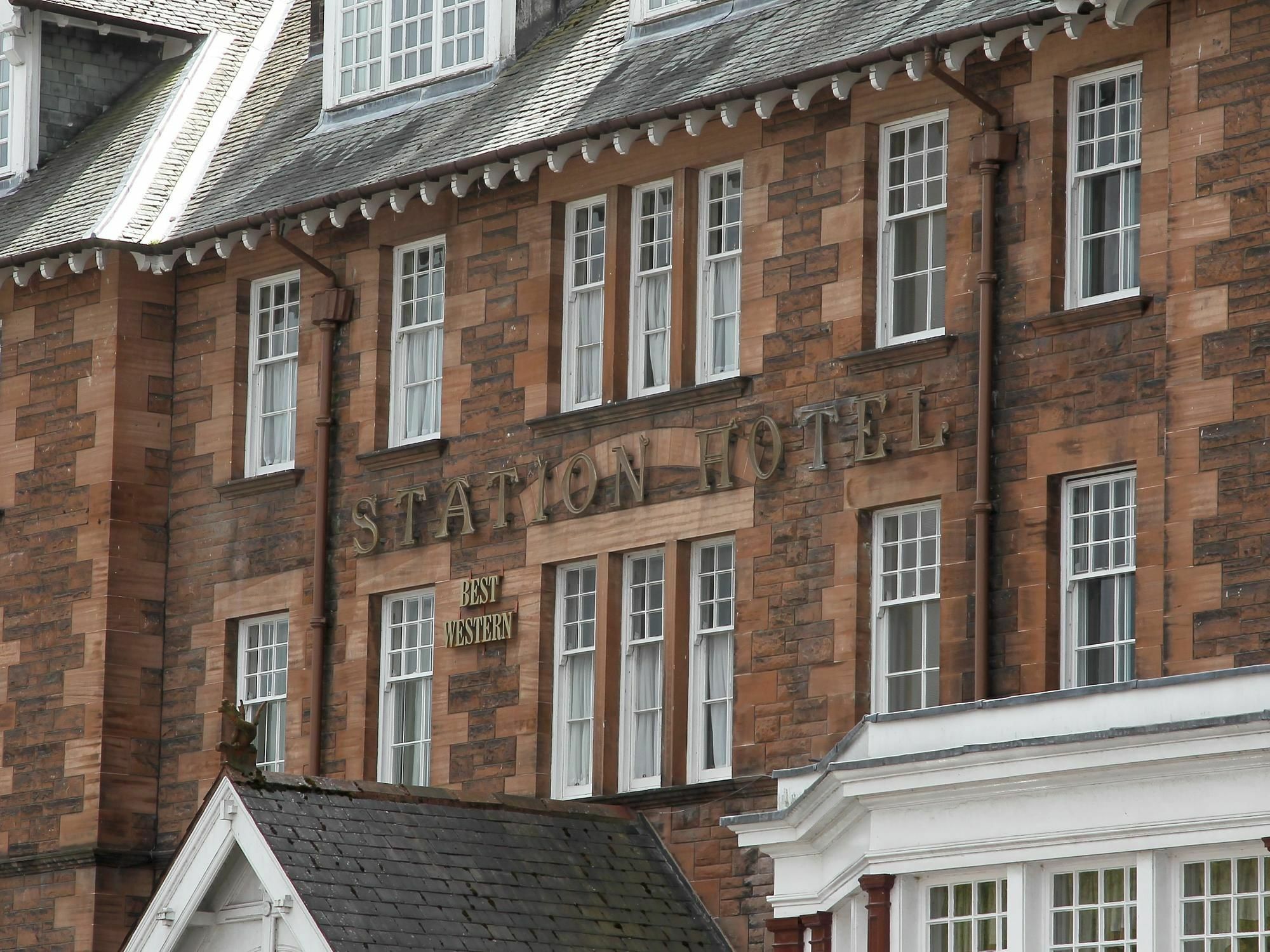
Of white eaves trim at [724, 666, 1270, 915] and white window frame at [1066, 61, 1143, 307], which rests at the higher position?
white window frame at [1066, 61, 1143, 307]

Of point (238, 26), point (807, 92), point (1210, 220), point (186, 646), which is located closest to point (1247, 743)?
Answer: point (1210, 220)

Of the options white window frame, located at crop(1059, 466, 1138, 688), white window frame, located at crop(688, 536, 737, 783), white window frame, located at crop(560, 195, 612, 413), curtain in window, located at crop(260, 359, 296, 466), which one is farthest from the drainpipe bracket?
curtain in window, located at crop(260, 359, 296, 466)

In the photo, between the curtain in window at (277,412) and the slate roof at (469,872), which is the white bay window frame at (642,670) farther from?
the curtain in window at (277,412)

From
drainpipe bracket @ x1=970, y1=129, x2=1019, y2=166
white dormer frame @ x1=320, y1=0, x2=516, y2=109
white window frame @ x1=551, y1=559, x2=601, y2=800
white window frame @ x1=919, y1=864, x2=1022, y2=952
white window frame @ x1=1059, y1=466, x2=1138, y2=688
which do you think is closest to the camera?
white window frame @ x1=919, y1=864, x2=1022, y2=952

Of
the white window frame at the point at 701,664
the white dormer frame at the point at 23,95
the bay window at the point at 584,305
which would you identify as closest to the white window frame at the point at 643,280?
the bay window at the point at 584,305

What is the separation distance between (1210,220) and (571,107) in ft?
25.0

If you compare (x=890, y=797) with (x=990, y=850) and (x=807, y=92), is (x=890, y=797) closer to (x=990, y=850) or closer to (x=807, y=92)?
(x=990, y=850)

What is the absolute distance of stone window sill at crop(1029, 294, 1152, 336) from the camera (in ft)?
87.9

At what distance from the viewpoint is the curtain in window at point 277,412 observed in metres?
34.3

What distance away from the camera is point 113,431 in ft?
114

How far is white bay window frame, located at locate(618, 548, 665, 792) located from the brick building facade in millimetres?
111

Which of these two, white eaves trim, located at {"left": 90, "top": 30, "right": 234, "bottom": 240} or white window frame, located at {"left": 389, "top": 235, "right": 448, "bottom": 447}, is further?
white eaves trim, located at {"left": 90, "top": 30, "right": 234, "bottom": 240}

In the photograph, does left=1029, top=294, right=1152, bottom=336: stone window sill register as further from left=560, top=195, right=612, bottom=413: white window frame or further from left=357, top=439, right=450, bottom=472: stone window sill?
left=357, top=439, right=450, bottom=472: stone window sill

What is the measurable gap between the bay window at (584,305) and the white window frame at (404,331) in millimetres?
1629
